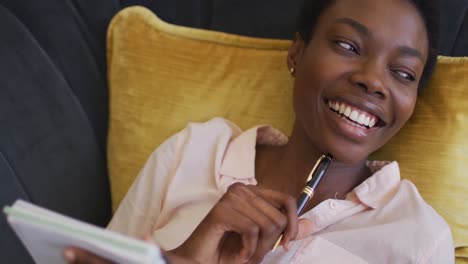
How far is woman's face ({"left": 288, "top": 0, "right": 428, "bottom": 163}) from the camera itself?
909 millimetres

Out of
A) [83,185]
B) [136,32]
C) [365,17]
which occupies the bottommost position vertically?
[83,185]

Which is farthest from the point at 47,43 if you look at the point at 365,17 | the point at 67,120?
the point at 365,17

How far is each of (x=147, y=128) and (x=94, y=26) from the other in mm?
273

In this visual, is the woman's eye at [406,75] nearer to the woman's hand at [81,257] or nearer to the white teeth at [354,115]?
the white teeth at [354,115]

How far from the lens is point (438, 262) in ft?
2.86

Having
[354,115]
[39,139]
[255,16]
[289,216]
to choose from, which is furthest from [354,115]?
[39,139]

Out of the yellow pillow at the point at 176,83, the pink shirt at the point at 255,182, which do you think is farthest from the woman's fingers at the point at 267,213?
the yellow pillow at the point at 176,83

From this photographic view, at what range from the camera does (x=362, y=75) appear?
91 cm

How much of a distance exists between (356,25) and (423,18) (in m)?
0.12

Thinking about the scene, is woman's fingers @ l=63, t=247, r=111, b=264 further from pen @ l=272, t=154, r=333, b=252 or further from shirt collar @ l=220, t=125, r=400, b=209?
shirt collar @ l=220, t=125, r=400, b=209

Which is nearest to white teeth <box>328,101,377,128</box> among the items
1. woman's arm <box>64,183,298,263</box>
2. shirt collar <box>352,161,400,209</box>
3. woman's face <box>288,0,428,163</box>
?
woman's face <box>288,0,428,163</box>

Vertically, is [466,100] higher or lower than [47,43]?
lower

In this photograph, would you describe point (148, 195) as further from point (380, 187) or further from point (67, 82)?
point (380, 187)

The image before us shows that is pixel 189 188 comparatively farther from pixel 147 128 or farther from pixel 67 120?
pixel 67 120
